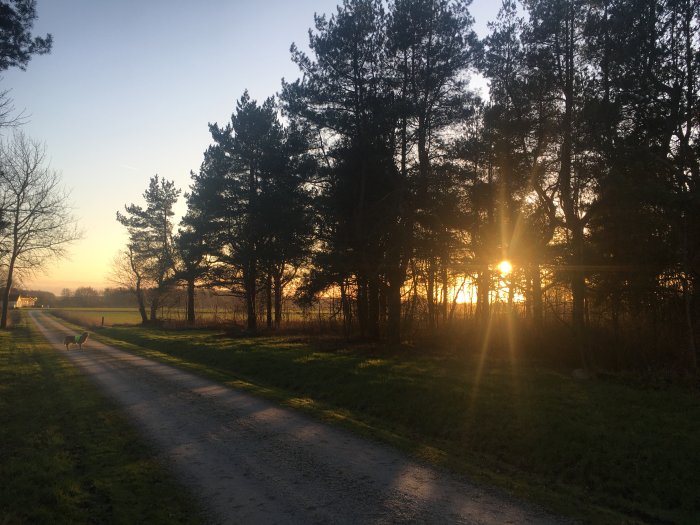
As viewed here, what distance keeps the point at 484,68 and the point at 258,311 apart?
26.1 m

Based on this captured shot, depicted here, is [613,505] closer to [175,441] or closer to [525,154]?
[175,441]

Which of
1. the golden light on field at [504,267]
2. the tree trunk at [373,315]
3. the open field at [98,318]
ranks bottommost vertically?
the open field at [98,318]

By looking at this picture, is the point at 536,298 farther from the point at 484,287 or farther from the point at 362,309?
the point at 362,309

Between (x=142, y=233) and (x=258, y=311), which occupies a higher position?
(x=142, y=233)

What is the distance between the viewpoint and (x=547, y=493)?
6789mm

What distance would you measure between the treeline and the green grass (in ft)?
13.5

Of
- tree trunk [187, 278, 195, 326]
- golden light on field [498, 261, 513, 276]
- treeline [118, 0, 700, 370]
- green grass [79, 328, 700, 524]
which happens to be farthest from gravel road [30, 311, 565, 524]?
tree trunk [187, 278, 195, 326]

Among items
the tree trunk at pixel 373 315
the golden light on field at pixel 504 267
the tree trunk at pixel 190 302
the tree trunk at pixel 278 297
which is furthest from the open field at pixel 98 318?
the golden light on field at pixel 504 267

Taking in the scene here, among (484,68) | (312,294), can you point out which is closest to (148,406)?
(312,294)

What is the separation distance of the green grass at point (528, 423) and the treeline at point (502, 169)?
413cm

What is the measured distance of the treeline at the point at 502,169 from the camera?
14.3 m

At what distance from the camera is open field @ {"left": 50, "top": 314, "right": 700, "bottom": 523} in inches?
277

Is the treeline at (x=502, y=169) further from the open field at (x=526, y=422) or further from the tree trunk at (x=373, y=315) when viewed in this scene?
the open field at (x=526, y=422)

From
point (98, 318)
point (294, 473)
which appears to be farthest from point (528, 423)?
point (98, 318)
